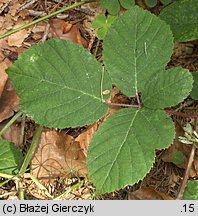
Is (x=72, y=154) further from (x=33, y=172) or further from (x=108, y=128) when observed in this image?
(x=108, y=128)

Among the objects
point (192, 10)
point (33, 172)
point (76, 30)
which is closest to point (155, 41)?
point (192, 10)

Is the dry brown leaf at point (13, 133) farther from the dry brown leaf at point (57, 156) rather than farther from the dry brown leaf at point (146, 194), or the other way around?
the dry brown leaf at point (146, 194)

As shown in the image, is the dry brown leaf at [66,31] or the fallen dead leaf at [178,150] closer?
the fallen dead leaf at [178,150]

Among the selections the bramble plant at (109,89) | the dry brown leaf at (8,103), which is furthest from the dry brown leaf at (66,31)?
the bramble plant at (109,89)

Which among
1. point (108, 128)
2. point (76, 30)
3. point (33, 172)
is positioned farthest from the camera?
point (76, 30)

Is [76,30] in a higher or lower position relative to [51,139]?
higher
